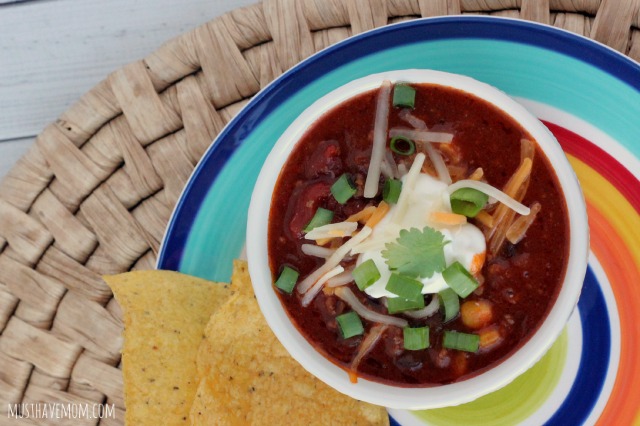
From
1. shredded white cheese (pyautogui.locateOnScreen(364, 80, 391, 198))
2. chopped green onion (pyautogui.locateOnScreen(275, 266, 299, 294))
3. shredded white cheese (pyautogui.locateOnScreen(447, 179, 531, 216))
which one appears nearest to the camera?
shredded white cheese (pyautogui.locateOnScreen(447, 179, 531, 216))

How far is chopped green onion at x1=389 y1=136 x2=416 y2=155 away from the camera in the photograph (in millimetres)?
2137

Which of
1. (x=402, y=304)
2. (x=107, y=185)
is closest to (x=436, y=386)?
(x=402, y=304)

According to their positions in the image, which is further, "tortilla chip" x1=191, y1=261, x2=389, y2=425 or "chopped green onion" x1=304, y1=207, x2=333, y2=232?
"tortilla chip" x1=191, y1=261, x2=389, y2=425

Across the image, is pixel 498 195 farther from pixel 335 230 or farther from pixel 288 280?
pixel 288 280

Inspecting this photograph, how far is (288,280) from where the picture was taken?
2234mm

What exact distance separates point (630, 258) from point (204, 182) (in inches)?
56.7

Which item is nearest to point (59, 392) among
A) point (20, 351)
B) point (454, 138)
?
point (20, 351)

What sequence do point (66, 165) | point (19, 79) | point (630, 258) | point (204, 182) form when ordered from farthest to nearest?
1. point (19, 79)
2. point (66, 165)
3. point (204, 182)
4. point (630, 258)

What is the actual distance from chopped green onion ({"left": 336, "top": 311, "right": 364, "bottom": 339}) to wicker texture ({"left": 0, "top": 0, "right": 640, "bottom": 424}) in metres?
0.90

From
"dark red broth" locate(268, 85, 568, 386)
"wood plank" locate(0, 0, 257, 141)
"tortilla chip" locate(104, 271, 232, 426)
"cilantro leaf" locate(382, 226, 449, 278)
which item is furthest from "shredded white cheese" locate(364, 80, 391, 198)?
"wood plank" locate(0, 0, 257, 141)

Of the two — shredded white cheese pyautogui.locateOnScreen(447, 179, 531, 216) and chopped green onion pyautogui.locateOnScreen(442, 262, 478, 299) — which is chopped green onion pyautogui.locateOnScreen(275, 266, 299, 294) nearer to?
chopped green onion pyautogui.locateOnScreen(442, 262, 478, 299)

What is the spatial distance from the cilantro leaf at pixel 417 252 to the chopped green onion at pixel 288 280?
31cm

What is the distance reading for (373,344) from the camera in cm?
218

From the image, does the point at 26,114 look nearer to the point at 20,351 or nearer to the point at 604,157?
the point at 20,351
